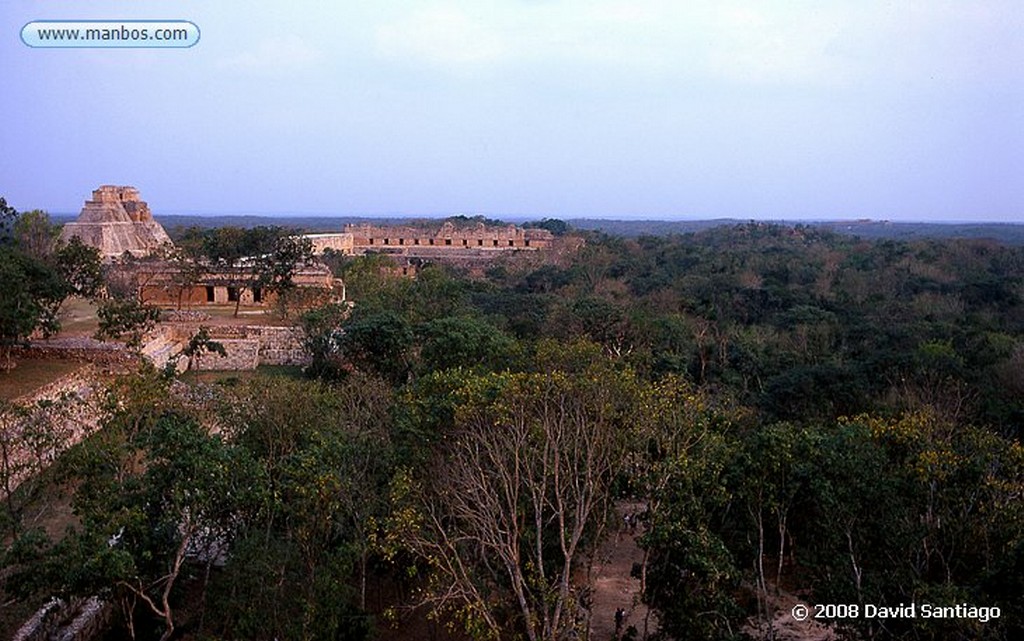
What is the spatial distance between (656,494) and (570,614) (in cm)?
136

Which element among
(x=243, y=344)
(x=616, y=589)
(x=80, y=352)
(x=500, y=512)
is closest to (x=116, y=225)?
(x=243, y=344)

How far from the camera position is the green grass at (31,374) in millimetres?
13661

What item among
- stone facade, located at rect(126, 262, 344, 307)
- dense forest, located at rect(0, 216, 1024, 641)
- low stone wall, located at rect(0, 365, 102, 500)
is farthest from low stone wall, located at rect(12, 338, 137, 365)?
stone facade, located at rect(126, 262, 344, 307)

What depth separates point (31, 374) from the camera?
15.0 metres

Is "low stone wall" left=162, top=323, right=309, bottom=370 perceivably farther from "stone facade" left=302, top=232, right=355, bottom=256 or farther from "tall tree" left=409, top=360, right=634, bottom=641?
"stone facade" left=302, top=232, right=355, bottom=256

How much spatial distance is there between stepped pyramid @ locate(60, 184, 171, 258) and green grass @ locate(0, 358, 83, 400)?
15251mm

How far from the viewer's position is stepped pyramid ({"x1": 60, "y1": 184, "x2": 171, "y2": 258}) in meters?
31.0

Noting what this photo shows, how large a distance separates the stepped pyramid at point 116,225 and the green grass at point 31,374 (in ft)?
50.0

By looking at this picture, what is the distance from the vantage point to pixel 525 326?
70.5 feet

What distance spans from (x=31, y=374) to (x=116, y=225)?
62.7 feet

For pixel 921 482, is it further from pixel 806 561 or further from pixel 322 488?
pixel 322 488

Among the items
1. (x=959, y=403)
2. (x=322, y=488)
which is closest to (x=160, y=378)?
(x=322, y=488)

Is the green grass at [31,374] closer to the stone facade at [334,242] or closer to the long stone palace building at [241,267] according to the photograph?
the long stone palace building at [241,267]

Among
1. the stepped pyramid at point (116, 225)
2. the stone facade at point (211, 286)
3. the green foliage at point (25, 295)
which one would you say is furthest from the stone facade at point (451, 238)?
the green foliage at point (25, 295)
